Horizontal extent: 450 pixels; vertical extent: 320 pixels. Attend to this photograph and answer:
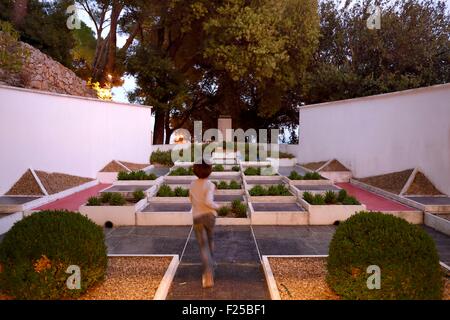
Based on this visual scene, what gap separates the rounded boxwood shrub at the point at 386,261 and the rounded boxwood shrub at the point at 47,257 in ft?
10.1

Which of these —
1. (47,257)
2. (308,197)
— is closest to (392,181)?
(308,197)

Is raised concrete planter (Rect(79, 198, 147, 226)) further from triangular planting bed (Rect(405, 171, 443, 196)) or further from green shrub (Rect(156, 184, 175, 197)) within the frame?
triangular planting bed (Rect(405, 171, 443, 196))

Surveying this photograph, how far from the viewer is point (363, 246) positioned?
14.1ft

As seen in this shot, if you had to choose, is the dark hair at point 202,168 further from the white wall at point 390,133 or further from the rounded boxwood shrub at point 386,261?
the white wall at point 390,133

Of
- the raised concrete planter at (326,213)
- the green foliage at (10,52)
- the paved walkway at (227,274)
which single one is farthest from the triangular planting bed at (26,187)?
the raised concrete planter at (326,213)

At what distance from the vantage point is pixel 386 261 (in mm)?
4121

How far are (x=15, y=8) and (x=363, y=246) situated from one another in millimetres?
20709

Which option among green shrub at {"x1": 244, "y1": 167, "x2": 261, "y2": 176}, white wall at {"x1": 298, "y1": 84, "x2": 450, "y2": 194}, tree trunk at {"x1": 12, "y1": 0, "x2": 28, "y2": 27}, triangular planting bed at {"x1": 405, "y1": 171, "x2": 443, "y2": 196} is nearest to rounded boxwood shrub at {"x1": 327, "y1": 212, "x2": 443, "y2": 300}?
triangular planting bed at {"x1": 405, "y1": 171, "x2": 443, "y2": 196}

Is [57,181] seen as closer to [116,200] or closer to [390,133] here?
[116,200]

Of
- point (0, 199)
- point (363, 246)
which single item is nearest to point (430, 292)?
point (363, 246)

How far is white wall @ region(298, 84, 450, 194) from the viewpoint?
34.1 feet

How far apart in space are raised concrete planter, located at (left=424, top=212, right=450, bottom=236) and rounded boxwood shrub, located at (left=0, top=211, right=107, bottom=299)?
23.9 feet

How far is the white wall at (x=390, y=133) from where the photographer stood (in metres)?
10.4
